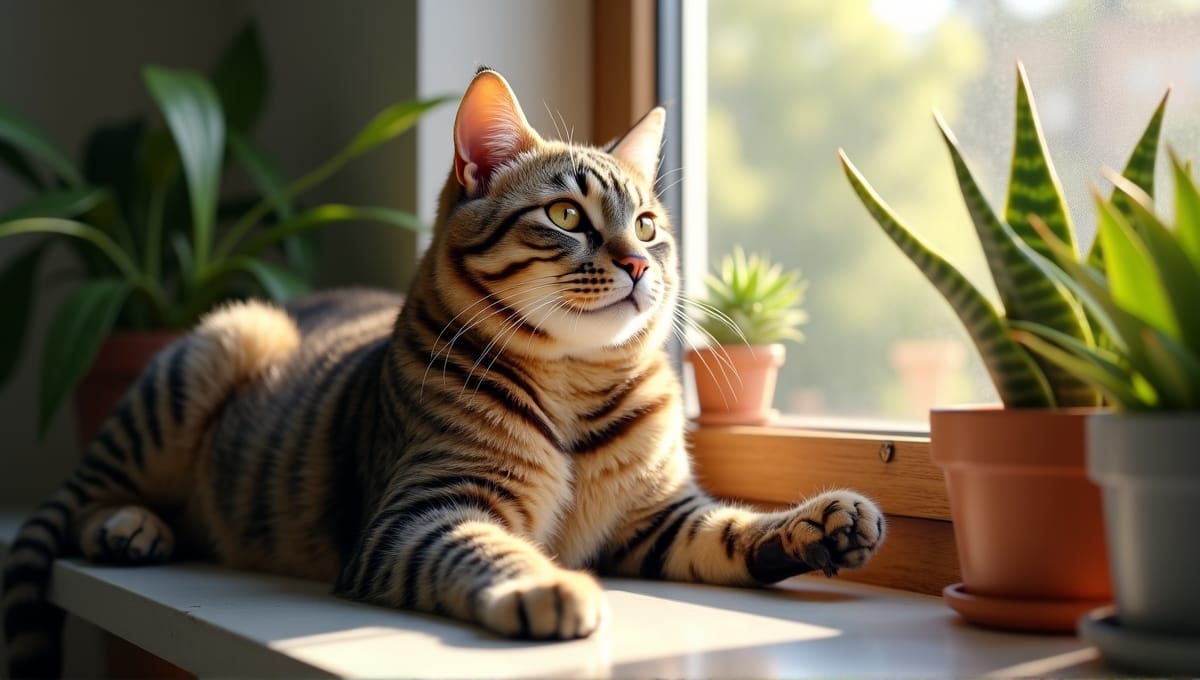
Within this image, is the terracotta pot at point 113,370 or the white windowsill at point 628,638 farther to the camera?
the terracotta pot at point 113,370

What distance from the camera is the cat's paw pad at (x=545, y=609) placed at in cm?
97

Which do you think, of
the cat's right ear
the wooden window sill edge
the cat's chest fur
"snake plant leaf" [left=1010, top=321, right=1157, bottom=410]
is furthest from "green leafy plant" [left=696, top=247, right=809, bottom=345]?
"snake plant leaf" [left=1010, top=321, right=1157, bottom=410]

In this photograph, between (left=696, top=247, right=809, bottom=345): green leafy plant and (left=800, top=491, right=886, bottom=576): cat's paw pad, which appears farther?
(left=696, top=247, right=809, bottom=345): green leafy plant

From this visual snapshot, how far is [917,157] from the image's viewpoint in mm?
1768

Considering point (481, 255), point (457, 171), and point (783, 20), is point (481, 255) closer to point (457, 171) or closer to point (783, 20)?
point (457, 171)

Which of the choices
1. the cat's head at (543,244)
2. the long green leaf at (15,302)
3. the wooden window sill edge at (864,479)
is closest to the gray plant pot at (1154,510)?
the wooden window sill edge at (864,479)

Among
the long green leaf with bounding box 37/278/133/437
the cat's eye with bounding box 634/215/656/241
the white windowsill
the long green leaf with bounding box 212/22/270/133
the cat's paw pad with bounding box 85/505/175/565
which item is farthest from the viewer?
the long green leaf with bounding box 212/22/270/133

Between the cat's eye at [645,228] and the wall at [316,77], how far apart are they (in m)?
0.64

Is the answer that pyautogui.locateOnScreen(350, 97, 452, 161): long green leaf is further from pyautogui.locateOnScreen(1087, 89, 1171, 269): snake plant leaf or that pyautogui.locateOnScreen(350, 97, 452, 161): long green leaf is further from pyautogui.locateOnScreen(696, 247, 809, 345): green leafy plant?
pyautogui.locateOnScreen(1087, 89, 1171, 269): snake plant leaf

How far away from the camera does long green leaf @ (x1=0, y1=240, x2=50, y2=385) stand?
211 centimetres

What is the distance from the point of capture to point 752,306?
1.66m

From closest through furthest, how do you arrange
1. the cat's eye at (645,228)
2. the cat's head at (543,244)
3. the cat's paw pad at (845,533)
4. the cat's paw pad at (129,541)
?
1. the cat's paw pad at (845,533)
2. the cat's head at (543,244)
3. the cat's eye at (645,228)
4. the cat's paw pad at (129,541)

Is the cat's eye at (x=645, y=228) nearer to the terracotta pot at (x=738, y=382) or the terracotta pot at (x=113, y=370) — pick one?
the terracotta pot at (x=738, y=382)

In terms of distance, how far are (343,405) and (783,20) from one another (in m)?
0.94
